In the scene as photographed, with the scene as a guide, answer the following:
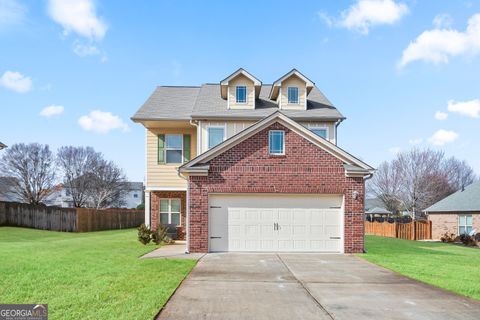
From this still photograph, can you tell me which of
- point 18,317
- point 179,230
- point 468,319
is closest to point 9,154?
point 179,230

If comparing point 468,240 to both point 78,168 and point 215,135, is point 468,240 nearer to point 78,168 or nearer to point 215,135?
point 215,135

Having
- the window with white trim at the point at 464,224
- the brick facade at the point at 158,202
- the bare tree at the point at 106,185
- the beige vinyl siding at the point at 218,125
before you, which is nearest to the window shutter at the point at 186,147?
the beige vinyl siding at the point at 218,125

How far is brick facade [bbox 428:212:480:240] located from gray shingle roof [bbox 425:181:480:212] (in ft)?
1.25

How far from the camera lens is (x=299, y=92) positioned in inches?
840

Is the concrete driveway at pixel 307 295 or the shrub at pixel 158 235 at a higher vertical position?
the concrete driveway at pixel 307 295

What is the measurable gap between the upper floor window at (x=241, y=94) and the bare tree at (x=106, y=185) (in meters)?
45.8

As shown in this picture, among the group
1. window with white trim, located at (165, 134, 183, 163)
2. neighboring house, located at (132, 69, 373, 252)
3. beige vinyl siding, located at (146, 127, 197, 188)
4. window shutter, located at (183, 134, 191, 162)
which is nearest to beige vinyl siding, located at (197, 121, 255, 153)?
beige vinyl siding, located at (146, 127, 197, 188)

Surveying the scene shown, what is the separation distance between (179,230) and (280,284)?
39.3 feet

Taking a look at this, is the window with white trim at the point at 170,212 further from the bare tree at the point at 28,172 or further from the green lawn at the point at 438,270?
the bare tree at the point at 28,172

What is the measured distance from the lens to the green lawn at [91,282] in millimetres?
7172

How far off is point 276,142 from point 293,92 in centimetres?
592

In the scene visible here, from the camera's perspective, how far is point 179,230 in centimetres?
2097

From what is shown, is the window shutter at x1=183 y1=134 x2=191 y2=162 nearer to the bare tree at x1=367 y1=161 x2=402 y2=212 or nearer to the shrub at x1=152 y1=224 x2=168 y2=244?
the shrub at x1=152 y1=224 x2=168 y2=244

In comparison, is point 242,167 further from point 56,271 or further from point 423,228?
point 423,228
